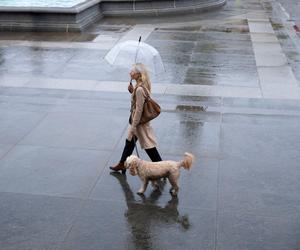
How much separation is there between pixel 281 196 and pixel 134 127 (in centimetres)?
227

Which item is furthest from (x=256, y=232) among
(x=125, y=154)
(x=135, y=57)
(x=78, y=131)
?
(x=78, y=131)

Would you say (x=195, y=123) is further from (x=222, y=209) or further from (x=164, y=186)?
(x=222, y=209)

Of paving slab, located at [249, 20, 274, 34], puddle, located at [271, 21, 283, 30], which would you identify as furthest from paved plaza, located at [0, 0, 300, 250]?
puddle, located at [271, 21, 283, 30]

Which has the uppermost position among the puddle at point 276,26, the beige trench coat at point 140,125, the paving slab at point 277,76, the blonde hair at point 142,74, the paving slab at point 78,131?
the blonde hair at point 142,74

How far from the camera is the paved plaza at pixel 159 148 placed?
5785 millimetres

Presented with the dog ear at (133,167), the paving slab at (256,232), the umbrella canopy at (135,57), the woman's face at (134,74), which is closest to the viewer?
the paving slab at (256,232)

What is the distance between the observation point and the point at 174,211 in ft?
20.4

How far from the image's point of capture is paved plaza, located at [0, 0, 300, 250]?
5785 mm

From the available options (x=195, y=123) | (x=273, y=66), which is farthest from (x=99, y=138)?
(x=273, y=66)

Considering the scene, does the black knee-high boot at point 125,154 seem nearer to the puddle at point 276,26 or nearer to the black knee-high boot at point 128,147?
the black knee-high boot at point 128,147

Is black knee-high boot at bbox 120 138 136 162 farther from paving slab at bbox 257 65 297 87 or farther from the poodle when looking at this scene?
paving slab at bbox 257 65 297 87

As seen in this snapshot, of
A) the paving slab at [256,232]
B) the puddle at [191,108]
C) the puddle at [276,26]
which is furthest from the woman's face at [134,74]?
the puddle at [276,26]

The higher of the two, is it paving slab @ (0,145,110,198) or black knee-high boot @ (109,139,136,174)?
black knee-high boot @ (109,139,136,174)

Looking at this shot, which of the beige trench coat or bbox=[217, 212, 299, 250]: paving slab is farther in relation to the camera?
the beige trench coat
